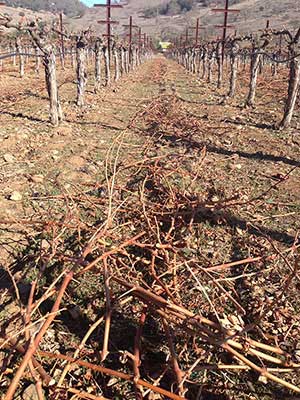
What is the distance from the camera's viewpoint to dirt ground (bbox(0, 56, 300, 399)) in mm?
3115

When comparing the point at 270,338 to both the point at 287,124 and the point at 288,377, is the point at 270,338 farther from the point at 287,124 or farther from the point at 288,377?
the point at 287,124

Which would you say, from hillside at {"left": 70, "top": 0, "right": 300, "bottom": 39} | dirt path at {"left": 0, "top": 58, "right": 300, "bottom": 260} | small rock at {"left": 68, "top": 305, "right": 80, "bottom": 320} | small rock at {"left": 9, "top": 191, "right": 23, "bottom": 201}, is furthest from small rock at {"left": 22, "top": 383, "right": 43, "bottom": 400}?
hillside at {"left": 70, "top": 0, "right": 300, "bottom": 39}

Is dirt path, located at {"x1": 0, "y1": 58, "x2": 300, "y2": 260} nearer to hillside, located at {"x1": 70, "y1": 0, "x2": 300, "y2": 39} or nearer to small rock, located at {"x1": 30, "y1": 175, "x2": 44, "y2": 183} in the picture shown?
small rock, located at {"x1": 30, "y1": 175, "x2": 44, "y2": 183}

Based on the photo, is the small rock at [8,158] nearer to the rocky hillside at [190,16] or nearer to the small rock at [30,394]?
the small rock at [30,394]

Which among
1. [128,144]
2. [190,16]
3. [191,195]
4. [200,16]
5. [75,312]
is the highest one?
[190,16]

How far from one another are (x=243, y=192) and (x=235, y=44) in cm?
1240

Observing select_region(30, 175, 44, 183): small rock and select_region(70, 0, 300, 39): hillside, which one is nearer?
select_region(30, 175, 44, 183): small rock

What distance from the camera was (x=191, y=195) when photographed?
5.39 m

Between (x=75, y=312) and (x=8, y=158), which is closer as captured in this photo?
(x=75, y=312)

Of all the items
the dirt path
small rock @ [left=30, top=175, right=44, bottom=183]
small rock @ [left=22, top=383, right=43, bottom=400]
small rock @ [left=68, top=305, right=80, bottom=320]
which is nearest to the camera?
small rock @ [left=22, top=383, right=43, bottom=400]

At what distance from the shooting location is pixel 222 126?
10414mm

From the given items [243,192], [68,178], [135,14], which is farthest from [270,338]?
[135,14]

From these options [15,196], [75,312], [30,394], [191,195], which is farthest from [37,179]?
[30,394]

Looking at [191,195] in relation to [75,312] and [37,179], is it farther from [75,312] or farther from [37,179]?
[75,312]
